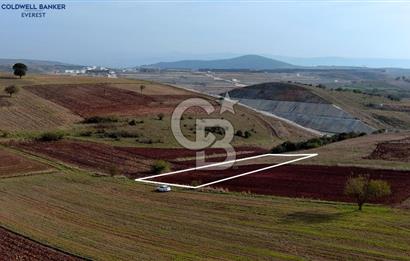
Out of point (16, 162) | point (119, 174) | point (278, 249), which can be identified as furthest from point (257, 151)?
point (278, 249)

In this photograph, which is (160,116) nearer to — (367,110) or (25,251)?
(367,110)

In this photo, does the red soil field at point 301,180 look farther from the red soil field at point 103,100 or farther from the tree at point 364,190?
the red soil field at point 103,100

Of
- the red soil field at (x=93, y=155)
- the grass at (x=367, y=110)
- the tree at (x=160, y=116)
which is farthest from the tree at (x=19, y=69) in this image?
the grass at (x=367, y=110)

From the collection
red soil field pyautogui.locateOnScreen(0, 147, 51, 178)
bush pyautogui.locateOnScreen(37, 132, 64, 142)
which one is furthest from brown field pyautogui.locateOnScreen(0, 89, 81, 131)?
red soil field pyautogui.locateOnScreen(0, 147, 51, 178)

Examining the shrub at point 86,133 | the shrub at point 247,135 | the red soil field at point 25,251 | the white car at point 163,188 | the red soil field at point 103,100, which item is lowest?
the shrub at point 247,135

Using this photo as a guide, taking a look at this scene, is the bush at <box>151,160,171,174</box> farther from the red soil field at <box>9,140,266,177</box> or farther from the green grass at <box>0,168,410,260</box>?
the green grass at <box>0,168,410,260</box>

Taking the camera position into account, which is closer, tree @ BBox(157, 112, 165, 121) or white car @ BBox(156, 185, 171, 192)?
white car @ BBox(156, 185, 171, 192)
